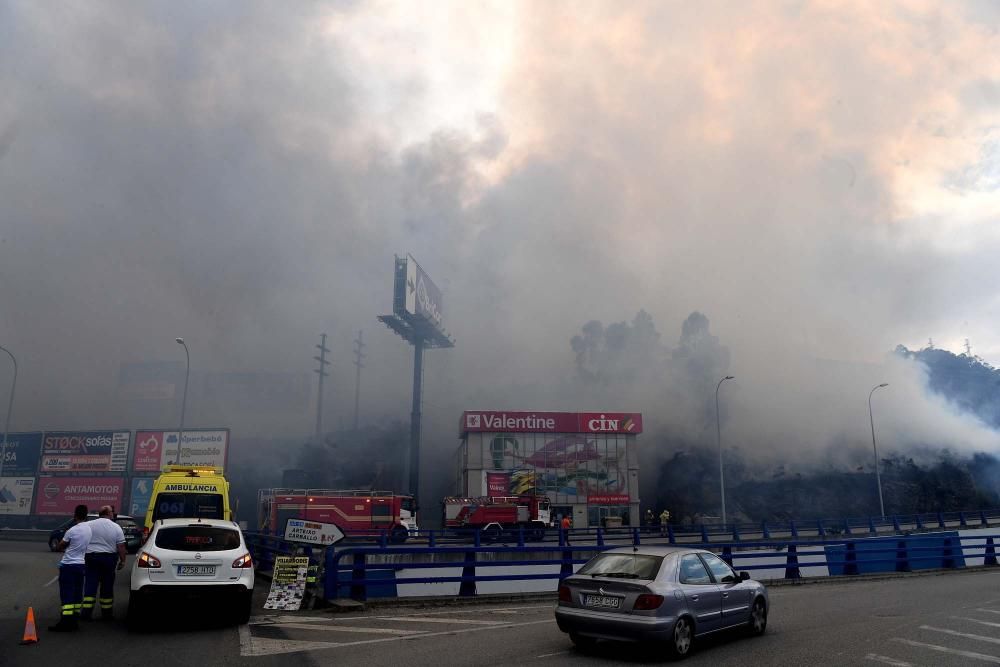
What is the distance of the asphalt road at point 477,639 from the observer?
8.95 meters

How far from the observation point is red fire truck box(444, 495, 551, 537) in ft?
136

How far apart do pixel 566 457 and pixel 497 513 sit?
21.9m

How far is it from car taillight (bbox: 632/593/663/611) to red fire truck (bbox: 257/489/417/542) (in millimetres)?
29793

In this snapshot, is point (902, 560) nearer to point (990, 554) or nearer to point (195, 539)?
point (990, 554)

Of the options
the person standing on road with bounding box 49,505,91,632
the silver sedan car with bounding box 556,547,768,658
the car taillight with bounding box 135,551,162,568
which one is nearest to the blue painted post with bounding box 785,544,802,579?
the silver sedan car with bounding box 556,547,768,658

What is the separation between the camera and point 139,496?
57.0 metres

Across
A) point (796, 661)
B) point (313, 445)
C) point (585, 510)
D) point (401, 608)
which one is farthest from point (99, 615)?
point (313, 445)

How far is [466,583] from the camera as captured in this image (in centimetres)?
1598

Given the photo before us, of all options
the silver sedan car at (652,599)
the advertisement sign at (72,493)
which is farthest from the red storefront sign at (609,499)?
the silver sedan car at (652,599)

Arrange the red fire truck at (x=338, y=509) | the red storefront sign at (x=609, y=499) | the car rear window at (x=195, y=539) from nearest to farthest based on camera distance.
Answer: the car rear window at (x=195, y=539), the red fire truck at (x=338, y=509), the red storefront sign at (x=609, y=499)

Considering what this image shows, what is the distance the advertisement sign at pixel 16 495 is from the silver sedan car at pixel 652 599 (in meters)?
67.7

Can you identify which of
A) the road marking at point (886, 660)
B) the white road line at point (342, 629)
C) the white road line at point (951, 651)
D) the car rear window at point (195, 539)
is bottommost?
the white road line at point (342, 629)

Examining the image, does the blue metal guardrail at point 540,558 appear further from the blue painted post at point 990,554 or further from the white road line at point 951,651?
the white road line at point 951,651

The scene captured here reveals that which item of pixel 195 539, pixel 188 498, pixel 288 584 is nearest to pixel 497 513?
pixel 188 498
